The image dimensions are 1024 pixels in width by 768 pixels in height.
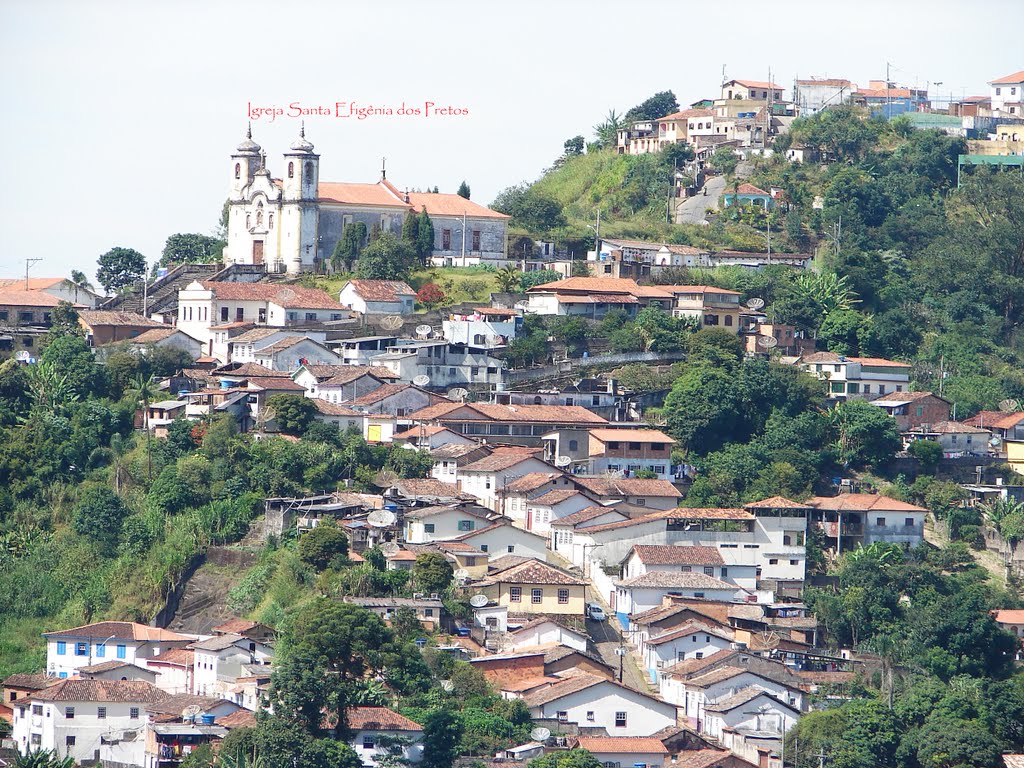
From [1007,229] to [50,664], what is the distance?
40.1 metres

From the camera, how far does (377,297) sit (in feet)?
217

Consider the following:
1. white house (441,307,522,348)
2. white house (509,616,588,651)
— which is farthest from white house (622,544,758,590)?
white house (441,307,522,348)

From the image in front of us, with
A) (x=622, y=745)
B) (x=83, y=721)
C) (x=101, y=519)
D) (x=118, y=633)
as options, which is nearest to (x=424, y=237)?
(x=101, y=519)

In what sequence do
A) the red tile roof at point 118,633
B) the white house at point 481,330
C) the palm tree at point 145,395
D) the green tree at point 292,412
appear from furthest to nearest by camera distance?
the white house at point 481,330
the palm tree at point 145,395
the green tree at point 292,412
the red tile roof at point 118,633

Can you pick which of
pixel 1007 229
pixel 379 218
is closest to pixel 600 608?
pixel 379 218

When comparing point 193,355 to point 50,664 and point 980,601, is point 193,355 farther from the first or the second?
point 980,601

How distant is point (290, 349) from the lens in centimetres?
6238

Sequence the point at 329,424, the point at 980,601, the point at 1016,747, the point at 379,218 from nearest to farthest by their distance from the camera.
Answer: the point at 1016,747 < the point at 980,601 < the point at 329,424 < the point at 379,218

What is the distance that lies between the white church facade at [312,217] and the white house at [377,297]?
14.5ft

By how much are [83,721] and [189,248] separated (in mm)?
34508

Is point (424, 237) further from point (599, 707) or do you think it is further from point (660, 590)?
point (599, 707)

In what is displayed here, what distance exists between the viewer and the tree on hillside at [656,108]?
9231 centimetres

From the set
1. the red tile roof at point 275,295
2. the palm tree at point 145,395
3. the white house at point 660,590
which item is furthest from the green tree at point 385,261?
the white house at point 660,590

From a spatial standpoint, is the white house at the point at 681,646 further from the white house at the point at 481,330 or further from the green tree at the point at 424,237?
the green tree at the point at 424,237
